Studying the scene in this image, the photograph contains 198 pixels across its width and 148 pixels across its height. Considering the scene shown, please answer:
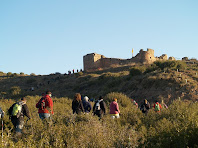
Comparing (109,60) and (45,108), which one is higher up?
(109,60)

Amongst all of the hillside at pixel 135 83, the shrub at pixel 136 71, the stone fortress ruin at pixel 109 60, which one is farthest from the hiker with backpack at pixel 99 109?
the stone fortress ruin at pixel 109 60

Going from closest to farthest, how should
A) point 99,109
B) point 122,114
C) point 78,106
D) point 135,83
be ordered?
1. point 78,106
2. point 99,109
3. point 122,114
4. point 135,83

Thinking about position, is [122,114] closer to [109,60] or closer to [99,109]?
[99,109]

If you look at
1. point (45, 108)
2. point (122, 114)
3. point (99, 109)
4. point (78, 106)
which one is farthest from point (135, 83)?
point (45, 108)

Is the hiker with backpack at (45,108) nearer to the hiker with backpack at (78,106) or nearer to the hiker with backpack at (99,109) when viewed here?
the hiker with backpack at (78,106)

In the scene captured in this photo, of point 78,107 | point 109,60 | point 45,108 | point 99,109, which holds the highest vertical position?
point 109,60

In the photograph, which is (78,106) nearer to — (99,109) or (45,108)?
(99,109)

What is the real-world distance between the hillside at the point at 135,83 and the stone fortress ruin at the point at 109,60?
3124 mm

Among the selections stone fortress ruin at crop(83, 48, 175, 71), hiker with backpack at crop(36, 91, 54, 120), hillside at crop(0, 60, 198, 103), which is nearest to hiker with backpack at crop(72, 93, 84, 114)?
hiker with backpack at crop(36, 91, 54, 120)

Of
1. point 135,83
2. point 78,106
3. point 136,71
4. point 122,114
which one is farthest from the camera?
point 136,71

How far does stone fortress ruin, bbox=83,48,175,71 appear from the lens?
4198cm

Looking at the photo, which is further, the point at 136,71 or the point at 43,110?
the point at 136,71

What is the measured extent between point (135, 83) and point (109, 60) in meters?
18.3

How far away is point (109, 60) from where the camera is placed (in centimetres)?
4553
